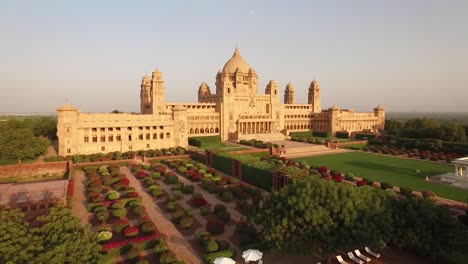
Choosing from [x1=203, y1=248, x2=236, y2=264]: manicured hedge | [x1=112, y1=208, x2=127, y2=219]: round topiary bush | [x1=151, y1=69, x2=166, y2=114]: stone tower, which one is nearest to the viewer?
[x1=203, y1=248, x2=236, y2=264]: manicured hedge

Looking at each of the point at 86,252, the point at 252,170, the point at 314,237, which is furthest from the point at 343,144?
the point at 86,252

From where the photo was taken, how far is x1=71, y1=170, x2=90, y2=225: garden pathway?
25500mm

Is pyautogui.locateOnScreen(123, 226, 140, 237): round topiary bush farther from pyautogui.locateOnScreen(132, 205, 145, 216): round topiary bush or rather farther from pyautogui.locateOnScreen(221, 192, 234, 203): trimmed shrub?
pyautogui.locateOnScreen(221, 192, 234, 203): trimmed shrub

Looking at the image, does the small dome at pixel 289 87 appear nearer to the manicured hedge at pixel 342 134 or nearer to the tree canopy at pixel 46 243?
the manicured hedge at pixel 342 134

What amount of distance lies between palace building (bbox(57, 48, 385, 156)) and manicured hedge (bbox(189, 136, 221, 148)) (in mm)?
3264

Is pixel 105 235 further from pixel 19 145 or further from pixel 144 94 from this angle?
pixel 144 94

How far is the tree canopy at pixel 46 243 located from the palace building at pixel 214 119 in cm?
4242

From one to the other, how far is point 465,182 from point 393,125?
206 feet

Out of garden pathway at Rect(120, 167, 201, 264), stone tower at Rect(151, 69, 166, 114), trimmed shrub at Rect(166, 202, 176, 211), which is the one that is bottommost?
garden pathway at Rect(120, 167, 201, 264)

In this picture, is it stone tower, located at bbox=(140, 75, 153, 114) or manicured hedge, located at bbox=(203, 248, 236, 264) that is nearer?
manicured hedge, located at bbox=(203, 248, 236, 264)

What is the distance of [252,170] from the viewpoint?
116ft

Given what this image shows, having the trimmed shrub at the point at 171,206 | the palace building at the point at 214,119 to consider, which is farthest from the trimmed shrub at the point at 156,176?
the palace building at the point at 214,119

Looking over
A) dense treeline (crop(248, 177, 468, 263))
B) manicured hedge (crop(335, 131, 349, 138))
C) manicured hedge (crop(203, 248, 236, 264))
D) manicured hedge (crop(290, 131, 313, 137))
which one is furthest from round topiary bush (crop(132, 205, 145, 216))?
manicured hedge (crop(335, 131, 349, 138))

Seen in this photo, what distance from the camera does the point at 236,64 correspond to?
87.3 meters
